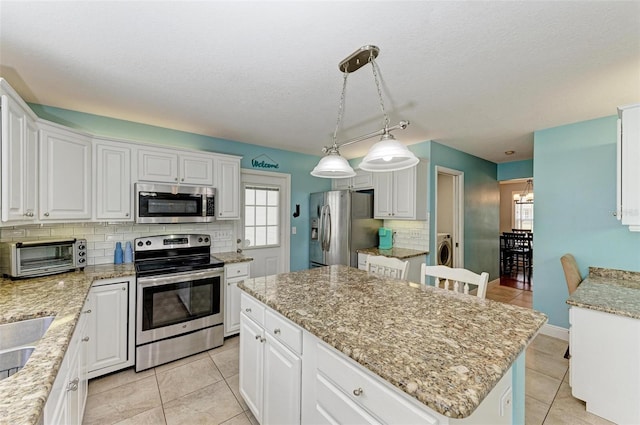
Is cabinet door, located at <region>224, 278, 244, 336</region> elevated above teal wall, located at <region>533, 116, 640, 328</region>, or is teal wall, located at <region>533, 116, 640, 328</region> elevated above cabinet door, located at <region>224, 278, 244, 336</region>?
teal wall, located at <region>533, 116, 640, 328</region>

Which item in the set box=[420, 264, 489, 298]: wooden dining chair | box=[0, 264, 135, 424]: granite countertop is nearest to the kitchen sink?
box=[0, 264, 135, 424]: granite countertop

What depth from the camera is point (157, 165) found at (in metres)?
2.85

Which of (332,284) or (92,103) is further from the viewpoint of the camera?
(92,103)

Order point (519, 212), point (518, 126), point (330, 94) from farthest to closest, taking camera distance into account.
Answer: point (519, 212) → point (518, 126) → point (330, 94)

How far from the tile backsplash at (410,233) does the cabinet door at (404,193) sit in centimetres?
35

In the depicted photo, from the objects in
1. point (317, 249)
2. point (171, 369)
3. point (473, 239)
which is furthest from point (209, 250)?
point (473, 239)

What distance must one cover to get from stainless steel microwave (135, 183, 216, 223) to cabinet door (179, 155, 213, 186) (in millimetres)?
105

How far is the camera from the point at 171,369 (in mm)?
2510

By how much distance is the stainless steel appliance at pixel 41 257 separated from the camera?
2.01 m

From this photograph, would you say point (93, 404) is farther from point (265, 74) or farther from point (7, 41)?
point (265, 74)

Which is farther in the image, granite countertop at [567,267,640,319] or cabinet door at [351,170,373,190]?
cabinet door at [351,170,373,190]

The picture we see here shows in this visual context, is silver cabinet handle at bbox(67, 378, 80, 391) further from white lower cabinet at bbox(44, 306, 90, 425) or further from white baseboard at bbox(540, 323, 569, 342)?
white baseboard at bbox(540, 323, 569, 342)

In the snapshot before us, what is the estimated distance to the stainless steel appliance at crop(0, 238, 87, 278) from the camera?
Result: 79.2 inches

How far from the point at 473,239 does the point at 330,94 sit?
3874 mm
